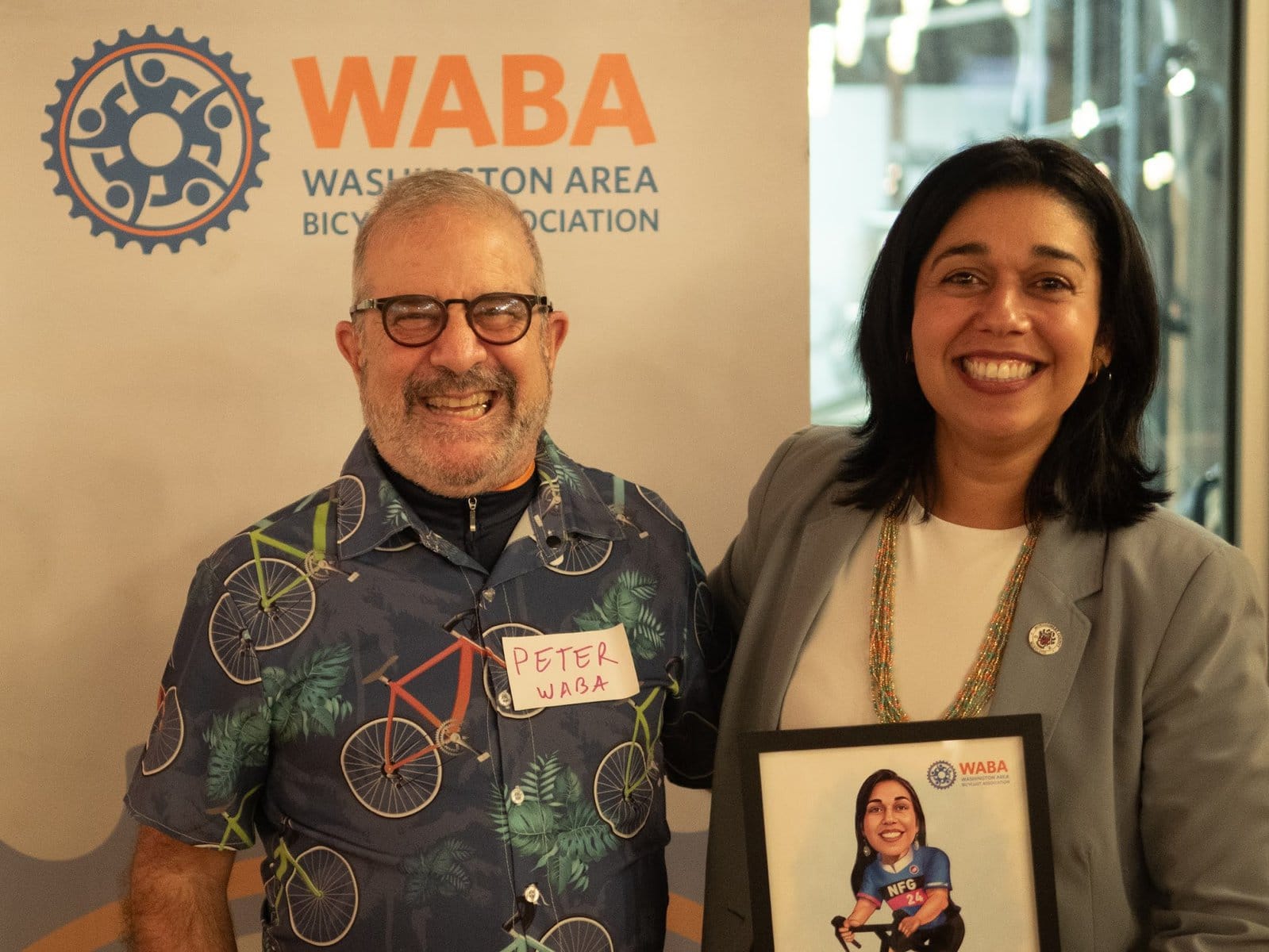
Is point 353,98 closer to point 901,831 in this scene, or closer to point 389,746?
point 389,746

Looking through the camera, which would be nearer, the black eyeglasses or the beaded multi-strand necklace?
the beaded multi-strand necklace

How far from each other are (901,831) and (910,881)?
0.07 metres

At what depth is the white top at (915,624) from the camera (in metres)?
1.93

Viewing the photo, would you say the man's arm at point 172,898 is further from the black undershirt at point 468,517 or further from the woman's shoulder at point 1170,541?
the woman's shoulder at point 1170,541

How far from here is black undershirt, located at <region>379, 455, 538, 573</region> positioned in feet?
6.78

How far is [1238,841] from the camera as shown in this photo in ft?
5.74

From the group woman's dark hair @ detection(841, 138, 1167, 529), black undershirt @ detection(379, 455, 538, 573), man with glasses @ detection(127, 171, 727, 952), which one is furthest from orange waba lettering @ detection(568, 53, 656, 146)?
black undershirt @ detection(379, 455, 538, 573)

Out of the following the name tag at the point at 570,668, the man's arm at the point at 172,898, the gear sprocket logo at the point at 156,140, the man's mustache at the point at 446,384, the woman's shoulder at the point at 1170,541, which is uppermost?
the gear sprocket logo at the point at 156,140

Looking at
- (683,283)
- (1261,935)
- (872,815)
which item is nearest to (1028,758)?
(872,815)

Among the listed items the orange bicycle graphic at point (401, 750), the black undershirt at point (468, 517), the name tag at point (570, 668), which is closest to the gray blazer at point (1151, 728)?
the name tag at point (570, 668)

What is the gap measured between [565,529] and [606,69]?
1.14 m

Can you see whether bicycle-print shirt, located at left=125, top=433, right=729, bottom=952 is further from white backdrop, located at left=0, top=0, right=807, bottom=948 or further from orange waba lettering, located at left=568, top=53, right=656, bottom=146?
orange waba lettering, located at left=568, top=53, right=656, bottom=146

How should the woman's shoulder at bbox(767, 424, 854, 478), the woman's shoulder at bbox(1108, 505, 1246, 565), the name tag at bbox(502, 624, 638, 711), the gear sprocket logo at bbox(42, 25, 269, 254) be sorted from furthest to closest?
the gear sprocket logo at bbox(42, 25, 269, 254) < the woman's shoulder at bbox(767, 424, 854, 478) < the name tag at bbox(502, 624, 638, 711) < the woman's shoulder at bbox(1108, 505, 1246, 565)

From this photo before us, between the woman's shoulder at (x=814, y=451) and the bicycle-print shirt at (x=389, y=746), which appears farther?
the woman's shoulder at (x=814, y=451)
